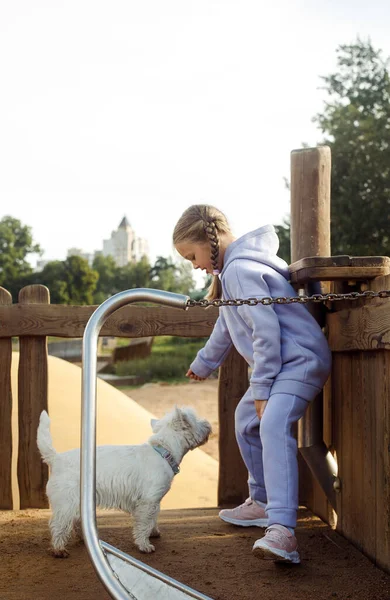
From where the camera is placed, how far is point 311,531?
162 inches

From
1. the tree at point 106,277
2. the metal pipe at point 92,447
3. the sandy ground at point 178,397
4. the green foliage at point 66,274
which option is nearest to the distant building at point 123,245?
the tree at point 106,277

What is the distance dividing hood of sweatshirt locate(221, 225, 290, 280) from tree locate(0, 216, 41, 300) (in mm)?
47709

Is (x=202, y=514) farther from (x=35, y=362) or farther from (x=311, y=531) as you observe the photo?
(x=35, y=362)

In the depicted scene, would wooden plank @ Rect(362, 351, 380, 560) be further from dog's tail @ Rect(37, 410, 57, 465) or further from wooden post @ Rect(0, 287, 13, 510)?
wooden post @ Rect(0, 287, 13, 510)

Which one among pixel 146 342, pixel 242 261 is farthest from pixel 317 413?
pixel 146 342

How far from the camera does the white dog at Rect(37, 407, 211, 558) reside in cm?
372

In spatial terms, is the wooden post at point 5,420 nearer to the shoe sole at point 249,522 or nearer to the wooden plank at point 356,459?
the shoe sole at point 249,522

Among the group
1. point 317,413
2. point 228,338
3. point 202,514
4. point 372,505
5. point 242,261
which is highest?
point 242,261

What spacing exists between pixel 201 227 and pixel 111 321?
1375mm

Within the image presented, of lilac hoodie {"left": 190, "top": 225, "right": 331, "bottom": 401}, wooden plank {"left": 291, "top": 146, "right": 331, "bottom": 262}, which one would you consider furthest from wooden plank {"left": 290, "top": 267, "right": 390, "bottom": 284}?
wooden plank {"left": 291, "top": 146, "right": 331, "bottom": 262}

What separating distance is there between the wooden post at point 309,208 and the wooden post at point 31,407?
1.57 meters

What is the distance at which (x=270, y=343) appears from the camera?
351cm

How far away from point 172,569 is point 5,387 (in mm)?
1993

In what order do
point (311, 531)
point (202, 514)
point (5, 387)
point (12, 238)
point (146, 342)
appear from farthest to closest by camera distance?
1. point (12, 238)
2. point (146, 342)
3. point (5, 387)
4. point (202, 514)
5. point (311, 531)
